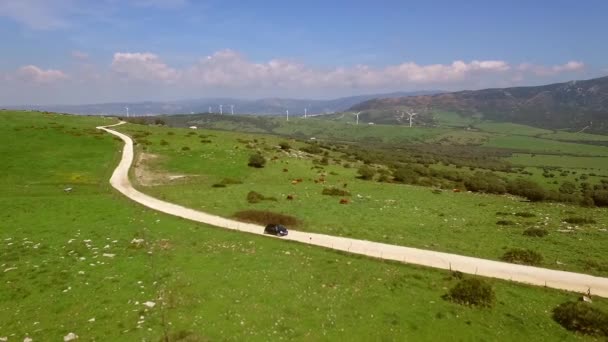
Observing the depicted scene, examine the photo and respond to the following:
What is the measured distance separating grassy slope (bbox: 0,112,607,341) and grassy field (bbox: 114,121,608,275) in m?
8.68

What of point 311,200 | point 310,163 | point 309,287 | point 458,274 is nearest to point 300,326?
point 309,287

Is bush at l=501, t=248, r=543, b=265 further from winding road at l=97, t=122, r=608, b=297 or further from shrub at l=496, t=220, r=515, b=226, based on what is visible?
shrub at l=496, t=220, r=515, b=226

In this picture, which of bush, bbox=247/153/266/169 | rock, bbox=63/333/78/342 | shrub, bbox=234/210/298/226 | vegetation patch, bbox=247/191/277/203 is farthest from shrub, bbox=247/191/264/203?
rock, bbox=63/333/78/342

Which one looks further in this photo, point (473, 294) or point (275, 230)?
point (275, 230)

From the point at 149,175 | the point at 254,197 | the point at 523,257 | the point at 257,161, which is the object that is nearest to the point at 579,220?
the point at 523,257

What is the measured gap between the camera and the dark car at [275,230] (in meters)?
44.5

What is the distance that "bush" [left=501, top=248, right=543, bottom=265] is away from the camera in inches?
1453

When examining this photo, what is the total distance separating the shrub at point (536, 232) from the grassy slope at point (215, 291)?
15.1 m

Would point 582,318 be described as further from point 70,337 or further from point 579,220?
point 70,337

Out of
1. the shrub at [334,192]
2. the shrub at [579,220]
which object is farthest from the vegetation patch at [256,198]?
the shrub at [579,220]

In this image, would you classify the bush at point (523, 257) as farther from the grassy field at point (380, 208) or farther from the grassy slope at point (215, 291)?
the grassy slope at point (215, 291)

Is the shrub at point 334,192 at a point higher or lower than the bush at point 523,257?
higher

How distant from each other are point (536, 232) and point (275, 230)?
2832cm

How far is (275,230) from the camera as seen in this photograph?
4475 cm
